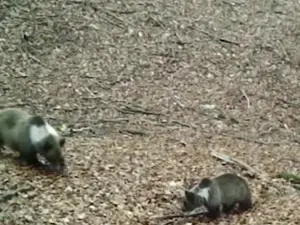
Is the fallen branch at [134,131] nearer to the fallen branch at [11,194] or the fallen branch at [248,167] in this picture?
the fallen branch at [248,167]

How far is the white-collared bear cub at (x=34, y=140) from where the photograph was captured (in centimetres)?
639

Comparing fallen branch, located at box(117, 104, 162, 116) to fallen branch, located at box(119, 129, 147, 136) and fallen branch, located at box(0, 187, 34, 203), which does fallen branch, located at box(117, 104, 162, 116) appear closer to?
fallen branch, located at box(119, 129, 147, 136)

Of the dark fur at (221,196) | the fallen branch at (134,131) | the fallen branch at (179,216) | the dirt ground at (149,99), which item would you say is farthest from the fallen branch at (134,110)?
the fallen branch at (179,216)

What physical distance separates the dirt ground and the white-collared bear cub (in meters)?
0.15

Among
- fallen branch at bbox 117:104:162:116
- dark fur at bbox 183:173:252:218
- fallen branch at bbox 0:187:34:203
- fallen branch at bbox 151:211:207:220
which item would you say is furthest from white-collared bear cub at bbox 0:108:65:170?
fallen branch at bbox 117:104:162:116

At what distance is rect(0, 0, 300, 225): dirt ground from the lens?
605 cm

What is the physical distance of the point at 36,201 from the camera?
5691 mm

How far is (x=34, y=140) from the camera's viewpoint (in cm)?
646

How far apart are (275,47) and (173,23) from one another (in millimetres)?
1545

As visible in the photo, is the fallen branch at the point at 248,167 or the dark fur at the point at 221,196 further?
the fallen branch at the point at 248,167

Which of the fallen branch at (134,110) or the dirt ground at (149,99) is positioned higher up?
the dirt ground at (149,99)

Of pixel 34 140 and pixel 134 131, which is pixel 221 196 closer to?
pixel 34 140

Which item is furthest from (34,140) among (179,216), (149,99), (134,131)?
(149,99)

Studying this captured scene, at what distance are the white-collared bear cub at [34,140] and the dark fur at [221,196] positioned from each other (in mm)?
1223
